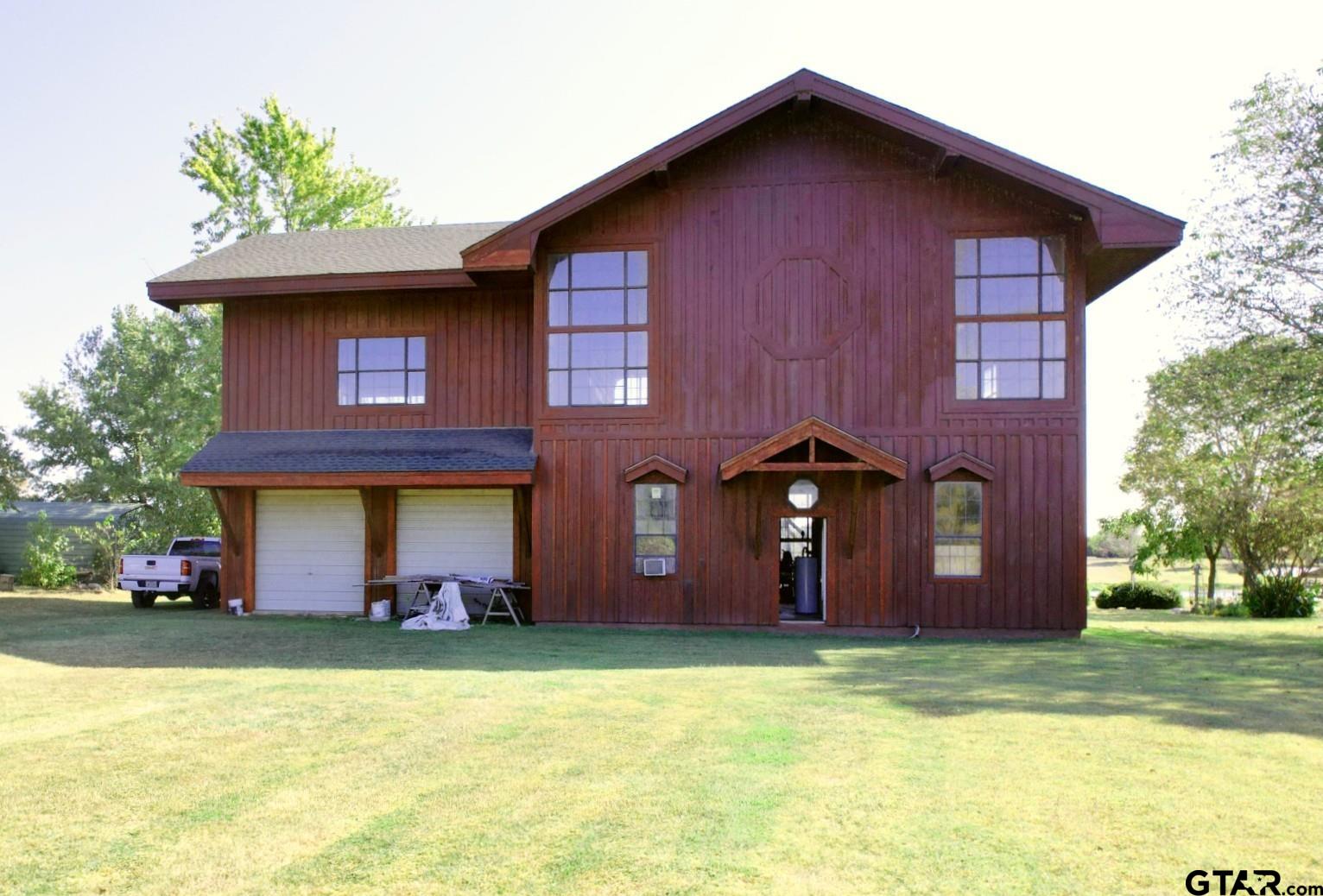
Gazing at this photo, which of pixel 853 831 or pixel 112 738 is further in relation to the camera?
pixel 112 738

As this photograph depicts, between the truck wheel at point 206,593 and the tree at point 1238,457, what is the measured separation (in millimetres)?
18837

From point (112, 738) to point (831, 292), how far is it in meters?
10.9

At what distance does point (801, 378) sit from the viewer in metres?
14.4

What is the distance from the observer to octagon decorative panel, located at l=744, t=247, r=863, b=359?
14.4 meters

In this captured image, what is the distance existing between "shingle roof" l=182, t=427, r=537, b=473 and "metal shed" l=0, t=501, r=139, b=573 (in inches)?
566

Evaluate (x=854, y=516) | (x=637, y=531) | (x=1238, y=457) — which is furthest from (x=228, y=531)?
(x=1238, y=457)

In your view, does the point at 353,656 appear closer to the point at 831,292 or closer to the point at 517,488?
the point at 517,488

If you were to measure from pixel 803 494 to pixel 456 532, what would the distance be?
5980mm

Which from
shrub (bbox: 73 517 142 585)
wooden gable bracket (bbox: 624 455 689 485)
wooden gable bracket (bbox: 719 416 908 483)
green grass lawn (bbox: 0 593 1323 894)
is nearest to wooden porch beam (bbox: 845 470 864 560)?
wooden gable bracket (bbox: 719 416 908 483)

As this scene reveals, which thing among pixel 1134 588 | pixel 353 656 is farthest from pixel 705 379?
pixel 1134 588

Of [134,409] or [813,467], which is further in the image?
[134,409]

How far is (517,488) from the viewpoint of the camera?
15898mm

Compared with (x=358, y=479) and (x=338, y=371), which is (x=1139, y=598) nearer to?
(x=358, y=479)

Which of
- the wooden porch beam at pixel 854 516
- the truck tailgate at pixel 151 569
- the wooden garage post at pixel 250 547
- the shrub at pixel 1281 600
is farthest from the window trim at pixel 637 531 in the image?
the shrub at pixel 1281 600
